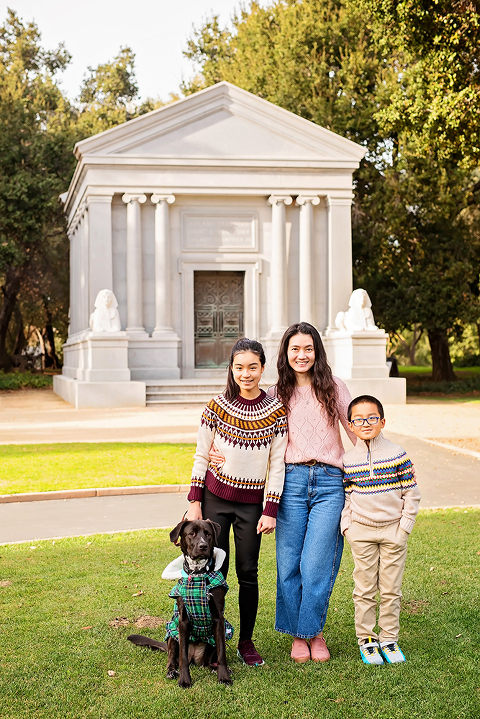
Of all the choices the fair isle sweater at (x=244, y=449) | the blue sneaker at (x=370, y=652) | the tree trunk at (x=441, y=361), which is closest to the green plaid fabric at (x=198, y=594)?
the fair isle sweater at (x=244, y=449)

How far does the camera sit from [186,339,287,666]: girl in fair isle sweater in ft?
14.0

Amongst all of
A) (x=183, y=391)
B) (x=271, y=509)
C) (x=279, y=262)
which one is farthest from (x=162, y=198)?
(x=271, y=509)

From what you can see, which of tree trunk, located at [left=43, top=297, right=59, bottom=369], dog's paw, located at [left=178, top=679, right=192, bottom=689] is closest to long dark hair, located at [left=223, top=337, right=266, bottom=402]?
dog's paw, located at [left=178, top=679, right=192, bottom=689]

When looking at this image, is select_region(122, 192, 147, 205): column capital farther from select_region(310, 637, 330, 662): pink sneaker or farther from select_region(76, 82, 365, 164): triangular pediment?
select_region(310, 637, 330, 662): pink sneaker

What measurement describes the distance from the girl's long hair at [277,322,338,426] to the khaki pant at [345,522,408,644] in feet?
2.12

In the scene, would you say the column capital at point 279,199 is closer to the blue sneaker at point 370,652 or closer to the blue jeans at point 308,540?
the blue jeans at point 308,540

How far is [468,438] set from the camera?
13.8 m

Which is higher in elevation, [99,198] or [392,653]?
[99,198]

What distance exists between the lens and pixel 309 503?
4395mm

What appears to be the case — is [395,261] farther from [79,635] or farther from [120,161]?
[79,635]

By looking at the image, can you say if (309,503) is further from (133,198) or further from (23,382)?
(23,382)

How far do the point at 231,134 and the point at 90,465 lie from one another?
1515 centimetres

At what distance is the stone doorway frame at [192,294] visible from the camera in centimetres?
2403

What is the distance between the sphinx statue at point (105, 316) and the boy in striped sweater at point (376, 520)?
56.4ft
